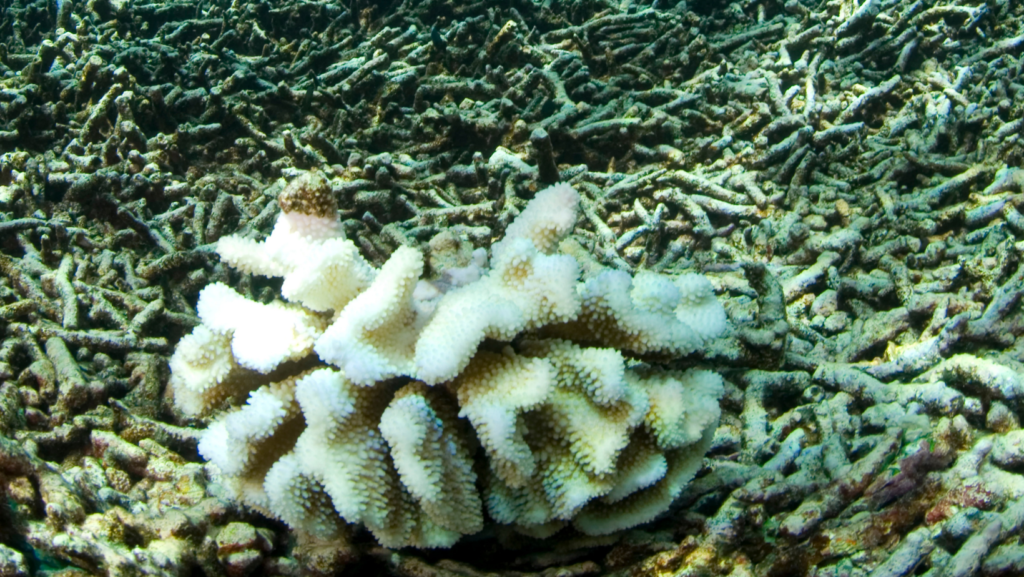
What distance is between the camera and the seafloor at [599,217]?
76.3 inches

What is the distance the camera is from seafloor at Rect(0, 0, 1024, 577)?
1938 mm

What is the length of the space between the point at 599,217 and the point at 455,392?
7.02 ft

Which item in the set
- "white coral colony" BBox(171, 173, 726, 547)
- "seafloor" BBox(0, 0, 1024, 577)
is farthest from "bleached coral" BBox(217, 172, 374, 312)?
"seafloor" BBox(0, 0, 1024, 577)

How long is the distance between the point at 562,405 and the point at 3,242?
360 cm

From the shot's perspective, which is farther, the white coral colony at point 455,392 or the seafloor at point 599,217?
the seafloor at point 599,217

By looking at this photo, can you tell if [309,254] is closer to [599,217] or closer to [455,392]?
[455,392]

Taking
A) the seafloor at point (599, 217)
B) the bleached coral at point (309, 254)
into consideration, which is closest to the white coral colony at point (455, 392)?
the bleached coral at point (309, 254)

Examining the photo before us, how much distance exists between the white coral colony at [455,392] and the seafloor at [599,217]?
25 cm

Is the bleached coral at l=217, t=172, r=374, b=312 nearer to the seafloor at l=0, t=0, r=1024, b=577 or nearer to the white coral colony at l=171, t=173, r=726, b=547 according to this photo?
the white coral colony at l=171, t=173, r=726, b=547

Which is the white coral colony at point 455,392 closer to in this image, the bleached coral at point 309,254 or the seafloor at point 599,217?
the bleached coral at point 309,254

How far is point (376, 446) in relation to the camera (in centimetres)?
178

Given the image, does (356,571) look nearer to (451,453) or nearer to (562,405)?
(451,453)

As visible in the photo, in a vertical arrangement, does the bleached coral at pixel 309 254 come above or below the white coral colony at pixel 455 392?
above

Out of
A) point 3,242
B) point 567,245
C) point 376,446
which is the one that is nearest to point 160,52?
point 3,242
